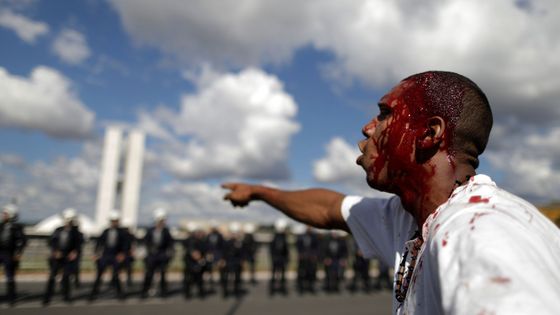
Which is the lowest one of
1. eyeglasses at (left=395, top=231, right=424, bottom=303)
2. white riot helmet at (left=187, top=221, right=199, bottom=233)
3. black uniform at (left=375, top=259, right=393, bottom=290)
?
black uniform at (left=375, top=259, right=393, bottom=290)

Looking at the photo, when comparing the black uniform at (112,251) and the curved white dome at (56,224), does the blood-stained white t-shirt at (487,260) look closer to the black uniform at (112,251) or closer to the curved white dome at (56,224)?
the black uniform at (112,251)

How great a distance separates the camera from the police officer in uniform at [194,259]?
1158cm

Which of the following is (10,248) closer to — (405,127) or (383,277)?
(405,127)

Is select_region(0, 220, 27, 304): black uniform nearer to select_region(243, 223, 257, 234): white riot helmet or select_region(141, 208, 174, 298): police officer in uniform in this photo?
select_region(141, 208, 174, 298): police officer in uniform

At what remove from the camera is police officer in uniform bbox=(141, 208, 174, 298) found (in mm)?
10984

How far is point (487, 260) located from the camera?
1.85ft

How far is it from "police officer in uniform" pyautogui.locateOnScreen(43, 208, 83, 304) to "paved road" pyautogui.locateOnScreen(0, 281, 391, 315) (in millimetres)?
446

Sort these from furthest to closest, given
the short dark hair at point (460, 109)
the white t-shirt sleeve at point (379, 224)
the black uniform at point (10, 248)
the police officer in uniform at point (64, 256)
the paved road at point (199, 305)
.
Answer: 1. the police officer in uniform at point (64, 256)
2. the paved road at point (199, 305)
3. the black uniform at point (10, 248)
4. the white t-shirt sleeve at point (379, 224)
5. the short dark hair at point (460, 109)

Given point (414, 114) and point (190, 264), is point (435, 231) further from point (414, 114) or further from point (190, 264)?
point (190, 264)

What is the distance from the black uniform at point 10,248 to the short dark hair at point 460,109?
10322 mm

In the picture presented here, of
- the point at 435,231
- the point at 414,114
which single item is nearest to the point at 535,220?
the point at 435,231

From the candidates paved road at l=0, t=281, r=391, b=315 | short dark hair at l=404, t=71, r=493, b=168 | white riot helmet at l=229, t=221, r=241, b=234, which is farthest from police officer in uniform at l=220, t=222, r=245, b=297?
short dark hair at l=404, t=71, r=493, b=168

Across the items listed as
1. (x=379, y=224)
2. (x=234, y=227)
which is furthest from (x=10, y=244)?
(x=379, y=224)

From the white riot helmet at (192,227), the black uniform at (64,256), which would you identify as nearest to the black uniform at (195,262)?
the white riot helmet at (192,227)
